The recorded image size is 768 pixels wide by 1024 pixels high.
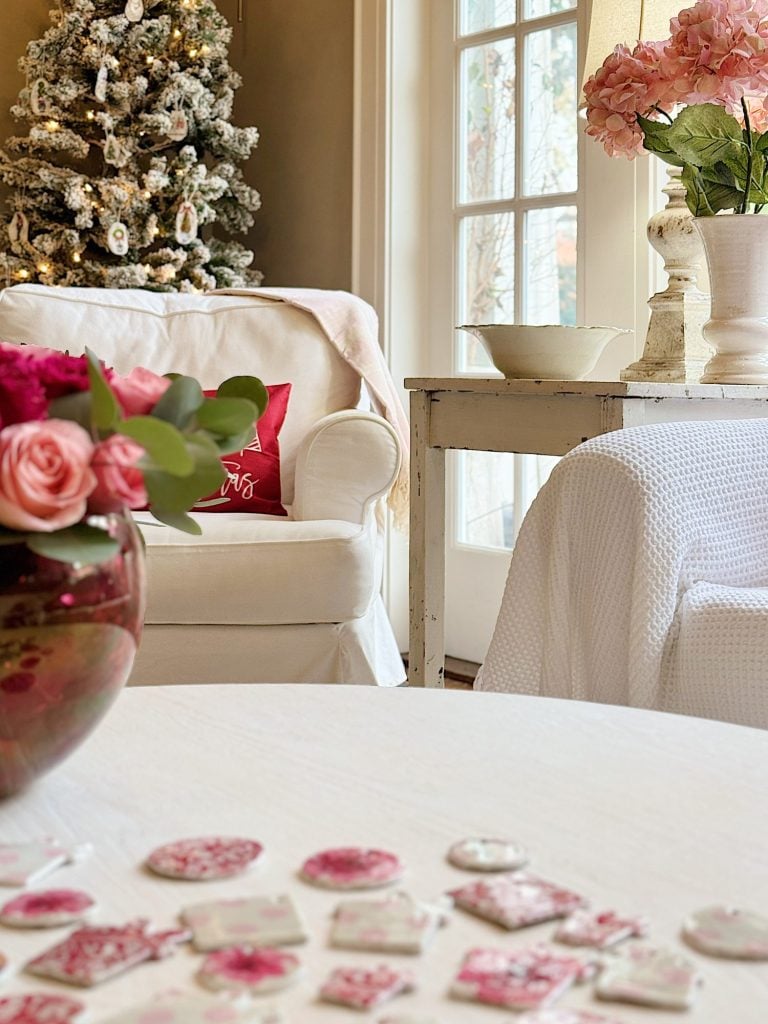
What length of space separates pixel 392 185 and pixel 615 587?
1974 mm

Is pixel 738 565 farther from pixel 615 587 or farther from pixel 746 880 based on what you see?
pixel 746 880

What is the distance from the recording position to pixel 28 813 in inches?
26.9

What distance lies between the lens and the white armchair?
202 cm

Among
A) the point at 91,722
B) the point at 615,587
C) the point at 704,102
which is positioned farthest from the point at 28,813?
the point at 704,102

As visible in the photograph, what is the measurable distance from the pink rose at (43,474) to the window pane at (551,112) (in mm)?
2382

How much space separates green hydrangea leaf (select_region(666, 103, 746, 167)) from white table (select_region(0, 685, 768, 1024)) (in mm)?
1197

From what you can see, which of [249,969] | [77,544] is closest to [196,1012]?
[249,969]

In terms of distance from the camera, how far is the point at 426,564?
2.08 meters

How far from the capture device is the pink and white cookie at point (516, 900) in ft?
1.77

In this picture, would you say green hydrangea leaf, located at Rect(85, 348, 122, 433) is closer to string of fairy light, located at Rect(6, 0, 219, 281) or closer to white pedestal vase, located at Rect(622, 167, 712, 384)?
white pedestal vase, located at Rect(622, 167, 712, 384)

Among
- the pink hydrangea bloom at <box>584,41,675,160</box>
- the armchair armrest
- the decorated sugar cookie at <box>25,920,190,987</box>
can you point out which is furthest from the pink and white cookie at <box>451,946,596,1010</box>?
the armchair armrest

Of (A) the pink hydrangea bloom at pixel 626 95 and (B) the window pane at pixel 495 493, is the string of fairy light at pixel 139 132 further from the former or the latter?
(A) the pink hydrangea bloom at pixel 626 95

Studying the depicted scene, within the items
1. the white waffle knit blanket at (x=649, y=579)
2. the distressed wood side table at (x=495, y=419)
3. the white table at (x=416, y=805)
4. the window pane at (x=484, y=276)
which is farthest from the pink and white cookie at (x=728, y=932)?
the window pane at (x=484, y=276)

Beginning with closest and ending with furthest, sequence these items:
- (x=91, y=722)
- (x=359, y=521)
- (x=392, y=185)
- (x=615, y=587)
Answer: (x=91, y=722) → (x=615, y=587) → (x=359, y=521) → (x=392, y=185)
